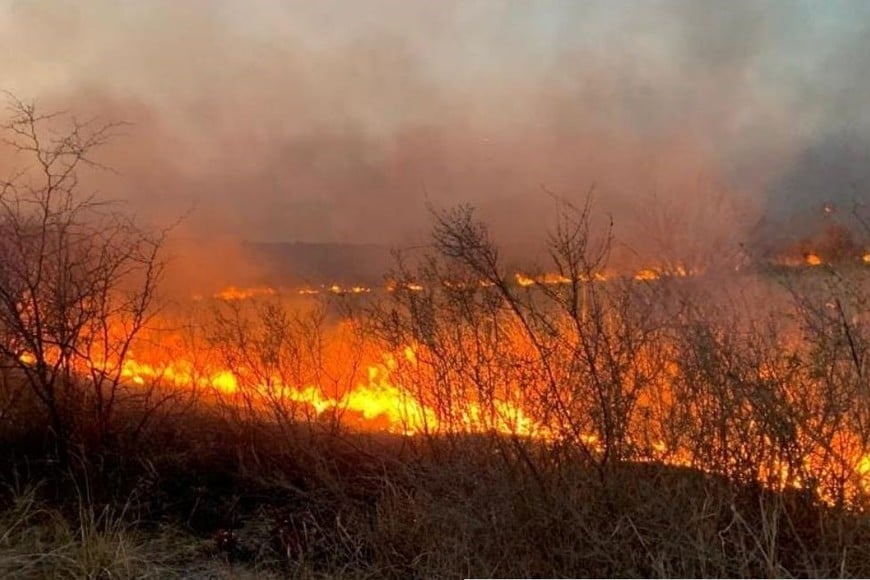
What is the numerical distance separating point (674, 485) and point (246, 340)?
16.4 feet

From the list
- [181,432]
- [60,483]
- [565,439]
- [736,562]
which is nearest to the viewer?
[736,562]

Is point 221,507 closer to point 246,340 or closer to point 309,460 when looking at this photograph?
point 309,460

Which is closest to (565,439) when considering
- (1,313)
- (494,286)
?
(494,286)

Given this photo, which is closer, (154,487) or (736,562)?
(736,562)

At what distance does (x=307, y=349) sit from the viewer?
27.3 ft

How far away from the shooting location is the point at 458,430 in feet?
21.4

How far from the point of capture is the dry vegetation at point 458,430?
489 centimetres

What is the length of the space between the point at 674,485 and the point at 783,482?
688mm

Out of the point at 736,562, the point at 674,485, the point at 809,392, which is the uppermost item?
the point at 809,392

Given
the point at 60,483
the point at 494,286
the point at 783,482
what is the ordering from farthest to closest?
the point at 60,483 < the point at 494,286 < the point at 783,482

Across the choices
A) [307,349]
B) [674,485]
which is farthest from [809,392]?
[307,349]

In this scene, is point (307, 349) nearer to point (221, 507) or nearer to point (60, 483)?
point (221, 507)

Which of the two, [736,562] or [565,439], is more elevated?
[565,439]

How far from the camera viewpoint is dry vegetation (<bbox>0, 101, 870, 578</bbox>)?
489cm
